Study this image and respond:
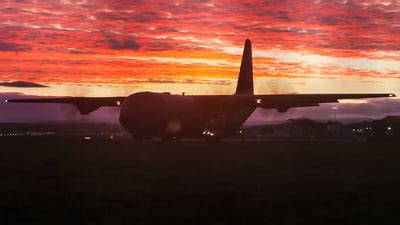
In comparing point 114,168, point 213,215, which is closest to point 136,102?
point 114,168

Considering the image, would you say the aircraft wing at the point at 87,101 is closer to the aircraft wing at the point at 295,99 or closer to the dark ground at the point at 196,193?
the aircraft wing at the point at 295,99

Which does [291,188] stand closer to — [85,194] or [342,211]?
[342,211]

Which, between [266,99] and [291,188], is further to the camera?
[266,99]

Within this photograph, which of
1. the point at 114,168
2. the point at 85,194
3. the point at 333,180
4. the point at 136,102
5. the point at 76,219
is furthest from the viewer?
the point at 136,102

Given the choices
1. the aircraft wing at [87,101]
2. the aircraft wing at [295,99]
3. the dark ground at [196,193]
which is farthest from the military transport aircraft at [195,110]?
the dark ground at [196,193]

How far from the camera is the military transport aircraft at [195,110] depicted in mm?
51406

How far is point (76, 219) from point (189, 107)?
4303 centimetres

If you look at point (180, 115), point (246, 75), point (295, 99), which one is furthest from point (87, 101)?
point (295, 99)

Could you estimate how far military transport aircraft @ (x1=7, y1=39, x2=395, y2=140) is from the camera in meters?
51.4

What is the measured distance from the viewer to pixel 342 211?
48.7 feet

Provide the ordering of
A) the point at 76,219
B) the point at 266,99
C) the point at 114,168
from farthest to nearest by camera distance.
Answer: the point at 266,99 < the point at 114,168 < the point at 76,219

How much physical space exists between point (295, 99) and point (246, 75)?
15.3m

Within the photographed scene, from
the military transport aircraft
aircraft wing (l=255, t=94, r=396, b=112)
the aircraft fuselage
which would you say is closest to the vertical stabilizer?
the military transport aircraft

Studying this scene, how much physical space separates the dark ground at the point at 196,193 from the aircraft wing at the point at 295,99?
25.1 m
